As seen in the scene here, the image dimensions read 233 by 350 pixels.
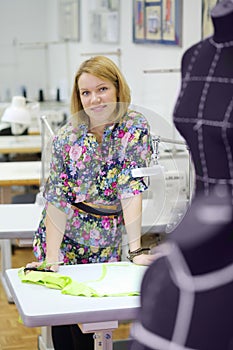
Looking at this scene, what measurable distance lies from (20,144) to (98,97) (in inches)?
117

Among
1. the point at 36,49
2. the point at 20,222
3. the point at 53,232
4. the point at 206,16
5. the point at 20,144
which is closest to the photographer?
the point at 53,232

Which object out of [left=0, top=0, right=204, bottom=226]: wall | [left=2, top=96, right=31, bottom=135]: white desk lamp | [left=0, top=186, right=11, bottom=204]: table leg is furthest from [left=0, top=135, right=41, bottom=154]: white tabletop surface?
[left=0, top=0, right=204, bottom=226]: wall

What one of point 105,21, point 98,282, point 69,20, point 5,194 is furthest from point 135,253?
point 69,20

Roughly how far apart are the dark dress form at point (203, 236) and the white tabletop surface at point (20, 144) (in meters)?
4.19

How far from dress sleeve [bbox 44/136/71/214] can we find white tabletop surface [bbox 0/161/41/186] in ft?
5.93

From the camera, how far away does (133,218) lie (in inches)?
100.0

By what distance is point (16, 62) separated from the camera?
7.65 meters

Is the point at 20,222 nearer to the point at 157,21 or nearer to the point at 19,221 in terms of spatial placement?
the point at 19,221

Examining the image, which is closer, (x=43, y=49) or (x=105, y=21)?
(x=105, y=21)

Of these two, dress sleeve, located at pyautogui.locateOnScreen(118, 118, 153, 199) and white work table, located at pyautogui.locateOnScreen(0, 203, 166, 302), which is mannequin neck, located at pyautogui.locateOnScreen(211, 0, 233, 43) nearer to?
dress sleeve, located at pyautogui.locateOnScreen(118, 118, 153, 199)

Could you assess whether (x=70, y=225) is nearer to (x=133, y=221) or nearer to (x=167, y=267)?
(x=133, y=221)

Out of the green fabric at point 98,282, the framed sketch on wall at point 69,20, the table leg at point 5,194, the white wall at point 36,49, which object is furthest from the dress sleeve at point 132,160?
the framed sketch on wall at point 69,20

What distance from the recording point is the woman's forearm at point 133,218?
2.52m

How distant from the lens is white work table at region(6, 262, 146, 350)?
82.4 inches
